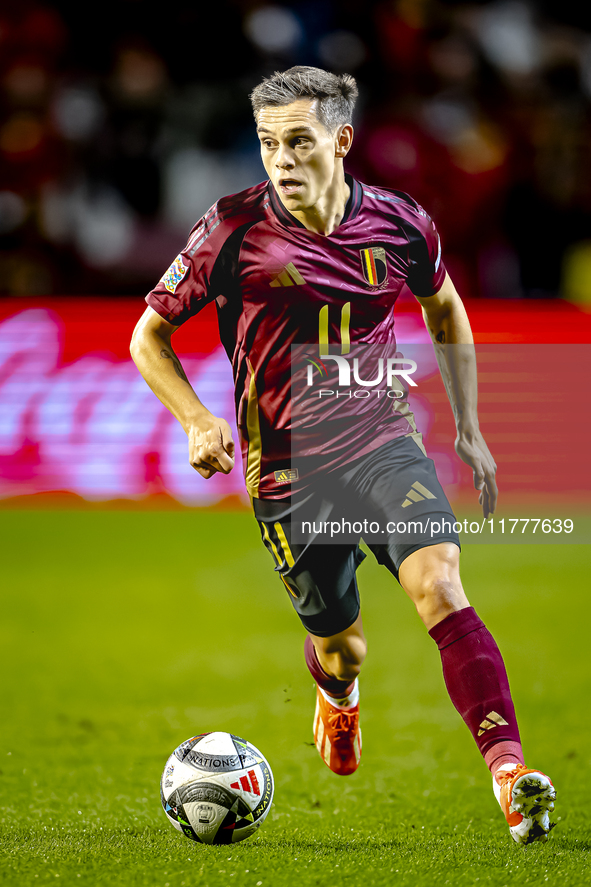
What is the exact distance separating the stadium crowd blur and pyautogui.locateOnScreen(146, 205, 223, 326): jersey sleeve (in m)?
5.46

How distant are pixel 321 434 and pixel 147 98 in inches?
279

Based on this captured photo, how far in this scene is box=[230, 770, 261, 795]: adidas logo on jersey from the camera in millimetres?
3135

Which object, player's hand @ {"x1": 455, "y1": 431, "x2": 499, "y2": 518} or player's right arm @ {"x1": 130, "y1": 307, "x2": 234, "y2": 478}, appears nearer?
player's right arm @ {"x1": 130, "y1": 307, "x2": 234, "y2": 478}

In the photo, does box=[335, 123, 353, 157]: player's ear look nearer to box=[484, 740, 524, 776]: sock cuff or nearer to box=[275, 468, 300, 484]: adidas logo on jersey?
box=[275, 468, 300, 484]: adidas logo on jersey

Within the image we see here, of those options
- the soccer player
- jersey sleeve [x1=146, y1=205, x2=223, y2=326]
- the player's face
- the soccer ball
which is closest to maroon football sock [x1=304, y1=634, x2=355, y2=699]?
the soccer player

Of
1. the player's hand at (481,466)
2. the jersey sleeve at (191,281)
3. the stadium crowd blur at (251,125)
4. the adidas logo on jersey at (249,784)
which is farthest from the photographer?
the stadium crowd blur at (251,125)

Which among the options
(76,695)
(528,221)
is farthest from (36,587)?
(528,221)

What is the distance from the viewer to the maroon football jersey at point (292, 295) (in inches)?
128

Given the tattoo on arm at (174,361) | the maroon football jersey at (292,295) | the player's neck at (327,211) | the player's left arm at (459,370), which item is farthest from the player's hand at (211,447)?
the player's left arm at (459,370)

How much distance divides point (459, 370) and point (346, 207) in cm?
69

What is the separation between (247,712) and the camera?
14.5 feet

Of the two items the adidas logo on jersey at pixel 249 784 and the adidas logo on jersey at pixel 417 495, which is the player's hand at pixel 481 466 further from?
the adidas logo on jersey at pixel 249 784

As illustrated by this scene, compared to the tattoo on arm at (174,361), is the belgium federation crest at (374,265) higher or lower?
higher

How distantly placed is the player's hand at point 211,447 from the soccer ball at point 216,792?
96cm
